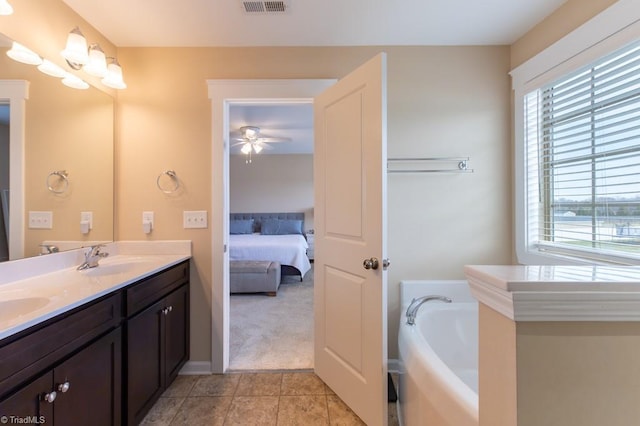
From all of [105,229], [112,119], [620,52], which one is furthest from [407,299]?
[112,119]

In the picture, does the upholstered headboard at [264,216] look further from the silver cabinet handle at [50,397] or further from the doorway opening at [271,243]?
the silver cabinet handle at [50,397]

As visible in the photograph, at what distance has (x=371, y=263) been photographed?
148 cm

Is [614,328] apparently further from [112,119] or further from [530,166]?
[112,119]

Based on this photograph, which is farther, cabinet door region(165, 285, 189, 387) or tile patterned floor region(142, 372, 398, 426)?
cabinet door region(165, 285, 189, 387)

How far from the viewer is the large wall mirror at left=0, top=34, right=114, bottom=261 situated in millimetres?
1362

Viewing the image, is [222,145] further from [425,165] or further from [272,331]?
[272,331]

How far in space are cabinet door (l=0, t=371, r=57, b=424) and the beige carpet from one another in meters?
1.30

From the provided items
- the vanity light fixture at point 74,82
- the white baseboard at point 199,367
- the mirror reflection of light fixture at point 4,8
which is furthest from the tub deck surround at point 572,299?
the vanity light fixture at point 74,82

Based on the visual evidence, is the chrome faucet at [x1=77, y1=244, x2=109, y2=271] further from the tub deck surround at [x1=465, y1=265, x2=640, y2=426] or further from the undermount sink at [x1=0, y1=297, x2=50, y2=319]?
the tub deck surround at [x1=465, y1=265, x2=640, y2=426]

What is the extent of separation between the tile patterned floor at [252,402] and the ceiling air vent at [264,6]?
2496 millimetres

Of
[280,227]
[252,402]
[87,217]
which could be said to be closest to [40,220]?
[87,217]

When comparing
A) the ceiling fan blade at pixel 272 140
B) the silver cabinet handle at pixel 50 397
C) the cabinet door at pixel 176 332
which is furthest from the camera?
the ceiling fan blade at pixel 272 140

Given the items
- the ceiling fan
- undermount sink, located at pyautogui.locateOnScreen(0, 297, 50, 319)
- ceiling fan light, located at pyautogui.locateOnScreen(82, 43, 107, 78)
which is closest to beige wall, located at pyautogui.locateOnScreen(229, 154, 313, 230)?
the ceiling fan

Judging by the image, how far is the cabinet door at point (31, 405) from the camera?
0.83m
